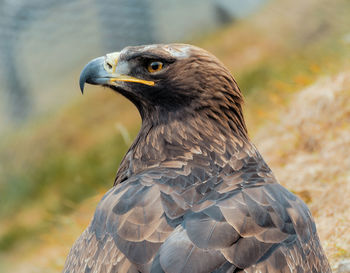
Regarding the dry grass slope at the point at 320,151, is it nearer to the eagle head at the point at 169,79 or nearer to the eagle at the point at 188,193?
the eagle at the point at 188,193

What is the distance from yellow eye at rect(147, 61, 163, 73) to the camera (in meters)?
4.36

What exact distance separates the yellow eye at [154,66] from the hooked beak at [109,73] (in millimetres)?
75

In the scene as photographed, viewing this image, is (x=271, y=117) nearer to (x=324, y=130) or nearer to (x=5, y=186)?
(x=324, y=130)

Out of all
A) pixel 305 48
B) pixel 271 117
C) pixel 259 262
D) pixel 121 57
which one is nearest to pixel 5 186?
pixel 305 48

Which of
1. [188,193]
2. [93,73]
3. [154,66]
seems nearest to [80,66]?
[93,73]

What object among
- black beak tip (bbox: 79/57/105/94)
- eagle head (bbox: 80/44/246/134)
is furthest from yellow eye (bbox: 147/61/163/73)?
black beak tip (bbox: 79/57/105/94)

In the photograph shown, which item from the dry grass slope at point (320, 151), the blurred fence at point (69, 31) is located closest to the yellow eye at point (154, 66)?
the dry grass slope at point (320, 151)

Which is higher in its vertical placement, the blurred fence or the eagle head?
the eagle head

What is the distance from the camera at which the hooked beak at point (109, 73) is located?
438 centimetres

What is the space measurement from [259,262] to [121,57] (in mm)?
1646

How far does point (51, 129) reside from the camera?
14.9 meters

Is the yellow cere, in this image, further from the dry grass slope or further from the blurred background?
the blurred background

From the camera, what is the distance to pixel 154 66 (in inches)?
172

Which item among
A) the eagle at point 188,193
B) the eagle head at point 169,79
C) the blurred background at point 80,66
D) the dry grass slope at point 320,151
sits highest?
the eagle head at point 169,79
